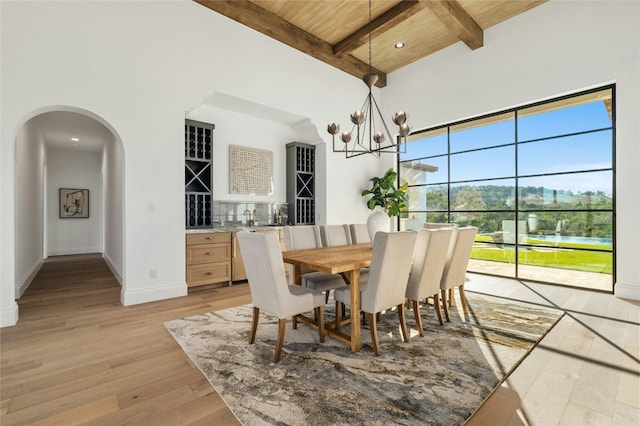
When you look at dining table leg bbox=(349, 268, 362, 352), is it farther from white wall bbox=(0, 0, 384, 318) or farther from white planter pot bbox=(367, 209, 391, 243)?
white wall bbox=(0, 0, 384, 318)

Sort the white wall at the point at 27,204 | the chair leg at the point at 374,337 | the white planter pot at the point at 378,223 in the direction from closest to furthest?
1. the chair leg at the point at 374,337
2. the white planter pot at the point at 378,223
3. the white wall at the point at 27,204

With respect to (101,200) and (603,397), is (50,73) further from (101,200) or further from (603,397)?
(101,200)

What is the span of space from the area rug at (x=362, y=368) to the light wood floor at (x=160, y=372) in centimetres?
11

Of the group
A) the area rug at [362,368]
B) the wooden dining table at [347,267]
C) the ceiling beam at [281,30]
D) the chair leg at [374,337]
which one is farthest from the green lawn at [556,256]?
the ceiling beam at [281,30]

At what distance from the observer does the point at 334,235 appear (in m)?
3.61

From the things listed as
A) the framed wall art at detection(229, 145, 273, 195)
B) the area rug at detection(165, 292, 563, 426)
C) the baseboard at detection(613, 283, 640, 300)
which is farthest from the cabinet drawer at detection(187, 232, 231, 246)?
the baseboard at detection(613, 283, 640, 300)

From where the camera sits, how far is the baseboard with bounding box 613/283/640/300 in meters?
3.73

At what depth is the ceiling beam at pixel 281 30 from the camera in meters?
4.23

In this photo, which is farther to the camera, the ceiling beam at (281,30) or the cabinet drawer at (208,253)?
the ceiling beam at (281,30)

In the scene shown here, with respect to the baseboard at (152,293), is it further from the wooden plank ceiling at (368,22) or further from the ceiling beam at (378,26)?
the ceiling beam at (378,26)

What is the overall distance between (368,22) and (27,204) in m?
6.07

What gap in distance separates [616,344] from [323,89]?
5.15 meters

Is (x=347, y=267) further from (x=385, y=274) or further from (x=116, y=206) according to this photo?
(x=116, y=206)

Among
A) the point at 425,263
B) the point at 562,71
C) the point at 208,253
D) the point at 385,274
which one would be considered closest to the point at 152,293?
the point at 208,253
